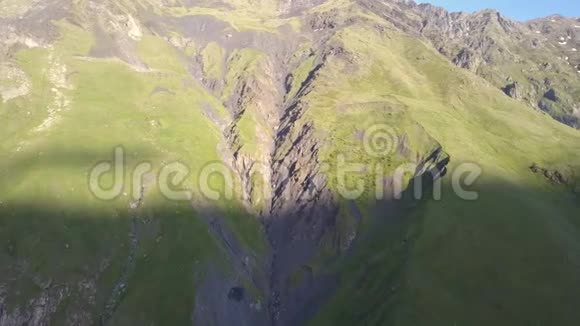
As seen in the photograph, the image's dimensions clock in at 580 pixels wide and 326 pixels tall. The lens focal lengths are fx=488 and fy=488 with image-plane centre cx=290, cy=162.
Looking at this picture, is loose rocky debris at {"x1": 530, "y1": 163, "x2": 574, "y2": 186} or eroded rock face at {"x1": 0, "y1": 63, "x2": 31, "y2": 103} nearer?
loose rocky debris at {"x1": 530, "y1": 163, "x2": 574, "y2": 186}

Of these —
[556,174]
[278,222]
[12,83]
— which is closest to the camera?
[556,174]

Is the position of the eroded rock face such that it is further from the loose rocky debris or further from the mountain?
the loose rocky debris

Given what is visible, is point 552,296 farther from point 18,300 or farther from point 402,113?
point 18,300

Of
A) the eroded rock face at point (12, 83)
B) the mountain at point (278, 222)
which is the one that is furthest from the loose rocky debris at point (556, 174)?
the eroded rock face at point (12, 83)

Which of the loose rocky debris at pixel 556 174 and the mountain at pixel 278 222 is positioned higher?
the loose rocky debris at pixel 556 174

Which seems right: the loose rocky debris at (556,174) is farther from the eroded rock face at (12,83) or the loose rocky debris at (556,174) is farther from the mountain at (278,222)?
the eroded rock face at (12,83)

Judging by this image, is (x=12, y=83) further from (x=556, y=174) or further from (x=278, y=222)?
(x=556, y=174)

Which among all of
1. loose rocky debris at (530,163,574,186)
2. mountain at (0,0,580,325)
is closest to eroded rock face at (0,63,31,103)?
mountain at (0,0,580,325)

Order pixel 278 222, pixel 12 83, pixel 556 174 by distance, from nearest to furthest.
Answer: pixel 556 174
pixel 278 222
pixel 12 83

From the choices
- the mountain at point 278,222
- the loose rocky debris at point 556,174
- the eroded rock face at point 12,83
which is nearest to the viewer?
the mountain at point 278,222

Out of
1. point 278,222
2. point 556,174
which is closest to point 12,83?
point 278,222

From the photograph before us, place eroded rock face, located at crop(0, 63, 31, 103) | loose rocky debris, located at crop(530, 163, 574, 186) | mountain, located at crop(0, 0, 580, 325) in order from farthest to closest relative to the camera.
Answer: eroded rock face, located at crop(0, 63, 31, 103)
loose rocky debris, located at crop(530, 163, 574, 186)
mountain, located at crop(0, 0, 580, 325)
